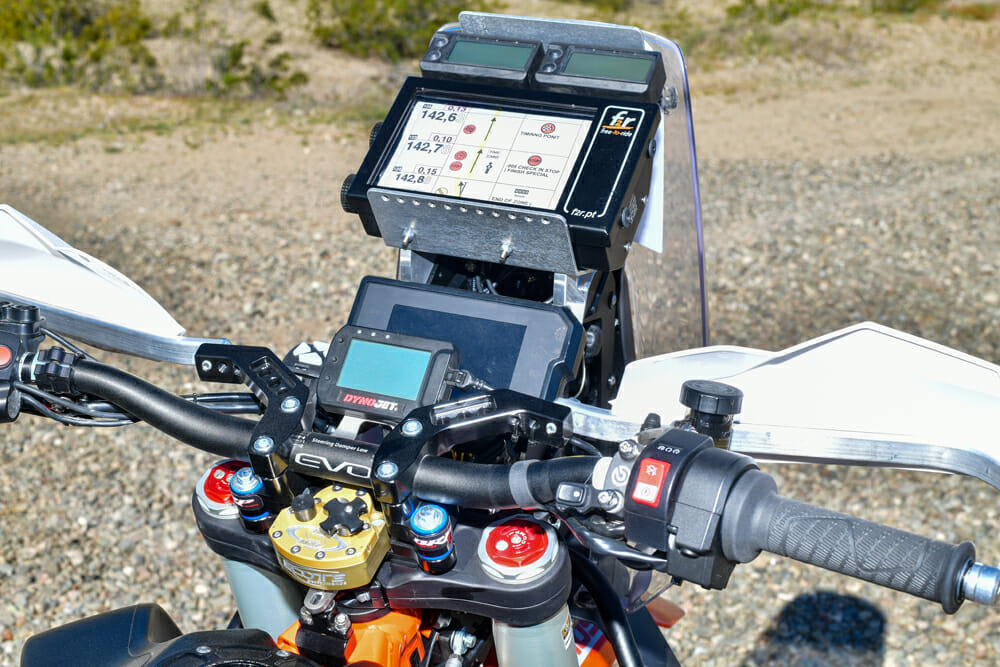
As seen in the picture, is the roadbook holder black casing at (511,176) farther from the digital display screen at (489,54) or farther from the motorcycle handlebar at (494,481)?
the motorcycle handlebar at (494,481)

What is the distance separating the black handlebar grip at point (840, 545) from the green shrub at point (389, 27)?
1401 cm

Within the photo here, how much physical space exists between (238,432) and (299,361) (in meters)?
0.34

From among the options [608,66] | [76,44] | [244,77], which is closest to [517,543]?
[608,66]

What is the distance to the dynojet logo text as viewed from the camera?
1.63 meters

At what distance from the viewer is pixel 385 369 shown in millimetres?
1661

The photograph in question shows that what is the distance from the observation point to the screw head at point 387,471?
54.7 inches

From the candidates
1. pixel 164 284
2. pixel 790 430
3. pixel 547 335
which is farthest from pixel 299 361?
pixel 164 284

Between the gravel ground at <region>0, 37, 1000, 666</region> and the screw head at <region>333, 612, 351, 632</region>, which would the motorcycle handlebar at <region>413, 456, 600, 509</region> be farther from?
the gravel ground at <region>0, 37, 1000, 666</region>

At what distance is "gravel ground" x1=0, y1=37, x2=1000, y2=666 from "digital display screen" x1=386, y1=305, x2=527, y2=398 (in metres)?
2.44

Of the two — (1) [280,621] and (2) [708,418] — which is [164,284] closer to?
(1) [280,621]

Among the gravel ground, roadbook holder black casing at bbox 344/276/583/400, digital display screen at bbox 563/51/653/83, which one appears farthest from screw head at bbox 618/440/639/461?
the gravel ground

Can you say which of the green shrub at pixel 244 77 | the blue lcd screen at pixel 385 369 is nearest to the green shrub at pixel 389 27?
the green shrub at pixel 244 77

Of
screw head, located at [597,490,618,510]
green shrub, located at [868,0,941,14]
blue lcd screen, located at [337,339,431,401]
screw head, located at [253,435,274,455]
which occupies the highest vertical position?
screw head, located at [597,490,618,510]

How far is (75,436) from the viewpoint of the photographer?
5160 mm
